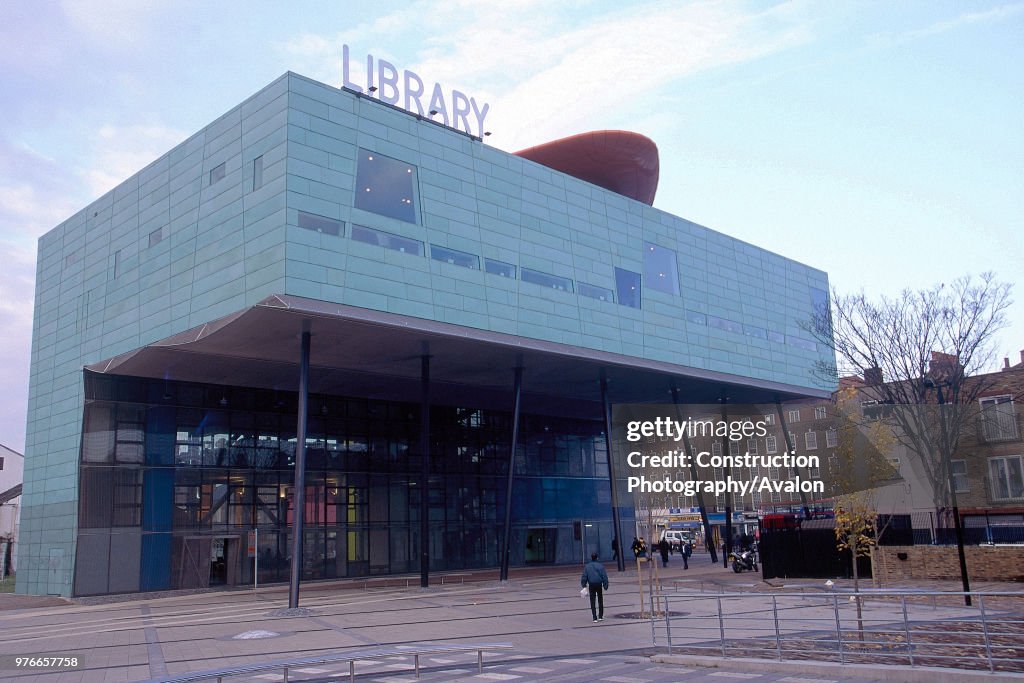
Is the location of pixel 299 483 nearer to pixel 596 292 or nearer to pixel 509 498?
pixel 509 498

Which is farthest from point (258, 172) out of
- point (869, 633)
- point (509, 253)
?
point (869, 633)

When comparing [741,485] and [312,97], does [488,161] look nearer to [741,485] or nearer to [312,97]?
[312,97]

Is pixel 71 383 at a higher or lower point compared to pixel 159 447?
higher

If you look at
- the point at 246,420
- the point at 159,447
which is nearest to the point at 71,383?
the point at 159,447

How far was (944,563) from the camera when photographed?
32.6 meters

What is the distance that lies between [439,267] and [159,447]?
54.3 feet

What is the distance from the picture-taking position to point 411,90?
36000mm

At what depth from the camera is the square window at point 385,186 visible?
109 feet

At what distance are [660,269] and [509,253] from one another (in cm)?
1148

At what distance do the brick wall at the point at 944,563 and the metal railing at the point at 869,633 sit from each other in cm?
530

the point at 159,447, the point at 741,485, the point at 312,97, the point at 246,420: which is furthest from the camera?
the point at 246,420

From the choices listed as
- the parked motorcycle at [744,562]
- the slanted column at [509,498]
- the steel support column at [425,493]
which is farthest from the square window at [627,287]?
the parked motorcycle at [744,562]

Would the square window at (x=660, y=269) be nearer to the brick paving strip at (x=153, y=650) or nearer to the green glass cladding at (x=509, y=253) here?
the green glass cladding at (x=509, y=253)

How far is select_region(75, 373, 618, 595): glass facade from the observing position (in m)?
39.1
